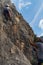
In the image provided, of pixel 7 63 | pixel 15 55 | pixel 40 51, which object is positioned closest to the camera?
pixel 7 63

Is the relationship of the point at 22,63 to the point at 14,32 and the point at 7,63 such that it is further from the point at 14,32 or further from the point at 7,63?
the point at 14,32

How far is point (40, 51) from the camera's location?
96.0 feet

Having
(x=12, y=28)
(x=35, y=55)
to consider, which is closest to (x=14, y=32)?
(x=12, y=28)

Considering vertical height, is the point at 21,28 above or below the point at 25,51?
above

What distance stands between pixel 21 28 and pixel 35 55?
315 centimetres

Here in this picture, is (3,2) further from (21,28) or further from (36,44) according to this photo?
(36,44)

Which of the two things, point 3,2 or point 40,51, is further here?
point 40,51

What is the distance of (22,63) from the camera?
2009 cm

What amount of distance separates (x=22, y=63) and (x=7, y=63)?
137cm

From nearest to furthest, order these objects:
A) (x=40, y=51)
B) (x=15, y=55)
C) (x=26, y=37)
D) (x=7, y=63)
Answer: (x=7, y=63) < (x=15, y=55) < (x=26, y=37) < (x=40, y=51)

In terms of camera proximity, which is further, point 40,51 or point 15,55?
point 40,51

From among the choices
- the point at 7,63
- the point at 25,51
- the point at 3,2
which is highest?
the point at 3,2

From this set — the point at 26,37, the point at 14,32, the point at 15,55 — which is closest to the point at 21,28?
the point at 26,37

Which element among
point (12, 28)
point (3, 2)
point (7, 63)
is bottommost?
point (7, 63)
